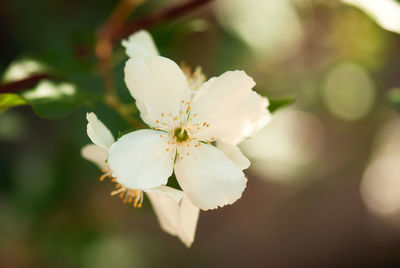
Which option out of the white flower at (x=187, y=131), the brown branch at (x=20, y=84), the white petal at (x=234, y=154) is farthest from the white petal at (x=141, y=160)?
the brown branch at (x=20, y=84)

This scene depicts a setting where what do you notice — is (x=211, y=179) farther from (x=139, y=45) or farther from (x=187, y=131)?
(x=139, y=45)

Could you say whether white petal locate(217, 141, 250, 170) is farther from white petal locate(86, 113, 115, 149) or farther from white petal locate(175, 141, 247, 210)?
white petal locate(86, 113, 115, 149)

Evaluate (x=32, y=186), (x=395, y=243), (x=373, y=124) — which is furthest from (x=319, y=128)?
(x=32, y=186)

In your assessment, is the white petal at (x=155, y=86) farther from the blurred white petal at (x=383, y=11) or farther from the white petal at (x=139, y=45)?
the blurred white petal at (x=383, y=11)

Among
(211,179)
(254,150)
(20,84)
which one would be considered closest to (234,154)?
(211,179)

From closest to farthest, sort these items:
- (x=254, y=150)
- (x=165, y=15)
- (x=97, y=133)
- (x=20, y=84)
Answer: (x=97, y=133), (x=20, y=84), (x=165, y=15), (x=254, y=150)
